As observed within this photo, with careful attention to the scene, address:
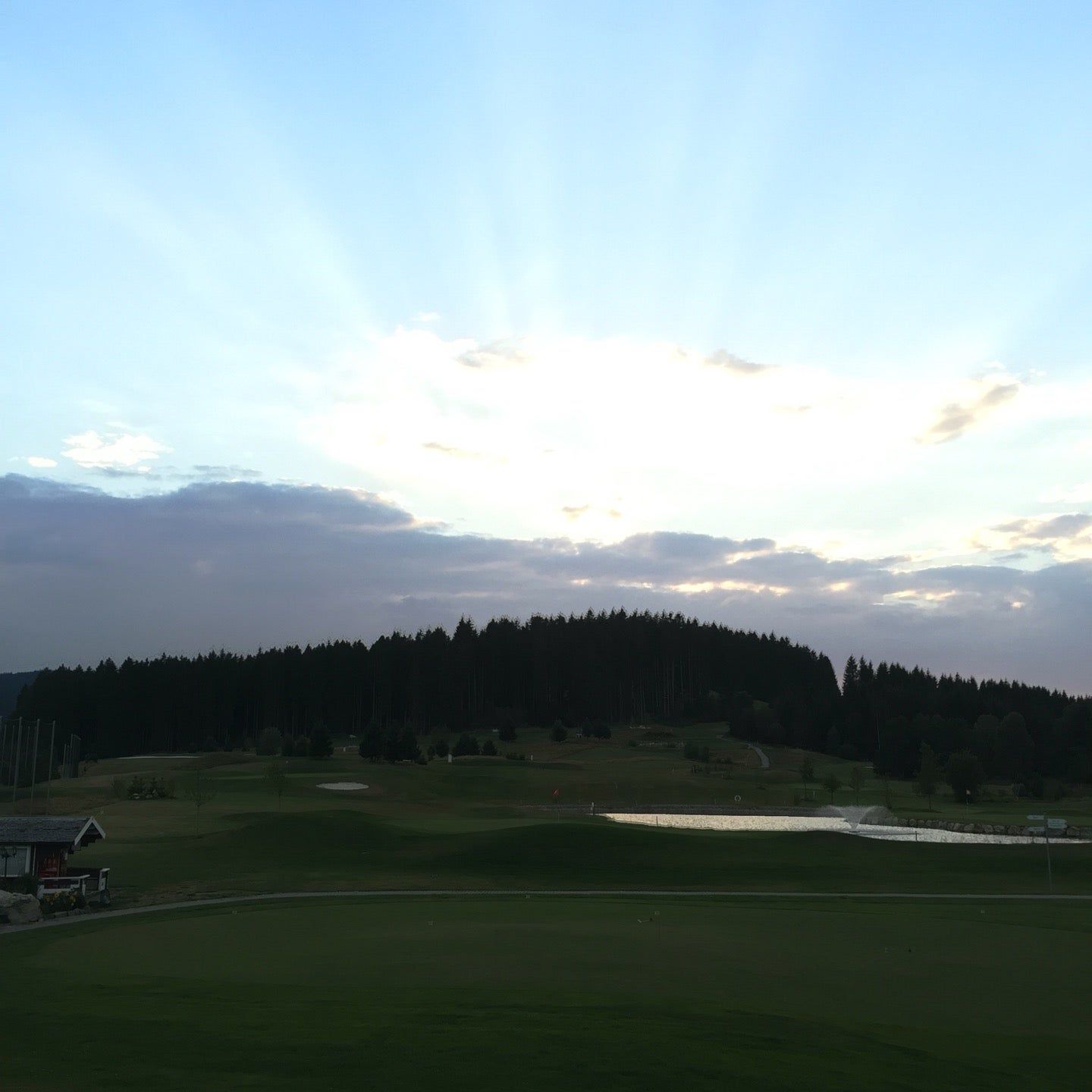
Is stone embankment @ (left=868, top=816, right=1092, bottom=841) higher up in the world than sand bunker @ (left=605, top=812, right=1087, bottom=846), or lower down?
higher up

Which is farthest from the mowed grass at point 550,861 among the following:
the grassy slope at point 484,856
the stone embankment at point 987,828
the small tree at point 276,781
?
the small tree at point 276,781

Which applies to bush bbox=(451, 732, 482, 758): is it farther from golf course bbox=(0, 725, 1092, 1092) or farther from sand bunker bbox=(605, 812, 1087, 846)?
golf course bbox=(0, 725, 1092, 1092)

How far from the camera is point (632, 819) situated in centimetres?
8781

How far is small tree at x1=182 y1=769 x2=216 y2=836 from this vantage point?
7225cm

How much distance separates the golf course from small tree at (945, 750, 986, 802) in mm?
46714

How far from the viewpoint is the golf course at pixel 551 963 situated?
1578 cm

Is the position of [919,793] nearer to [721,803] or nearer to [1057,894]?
[721,803]

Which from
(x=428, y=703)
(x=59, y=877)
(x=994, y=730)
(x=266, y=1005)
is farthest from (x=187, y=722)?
(x=266, y=1005)

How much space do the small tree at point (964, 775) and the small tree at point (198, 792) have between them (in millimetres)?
72884

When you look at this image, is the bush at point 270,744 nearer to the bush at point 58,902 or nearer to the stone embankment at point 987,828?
the stone embankment at point 987,828

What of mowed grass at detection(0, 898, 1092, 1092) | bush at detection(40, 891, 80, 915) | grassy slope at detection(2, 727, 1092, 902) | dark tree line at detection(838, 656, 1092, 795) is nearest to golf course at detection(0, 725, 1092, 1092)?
mowed grass at detection(0, 898, 1092, 1092)

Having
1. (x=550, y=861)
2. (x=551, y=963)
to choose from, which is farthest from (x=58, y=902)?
(x=550, y=861)

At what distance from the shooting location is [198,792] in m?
71.7

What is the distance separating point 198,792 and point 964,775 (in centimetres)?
7566
